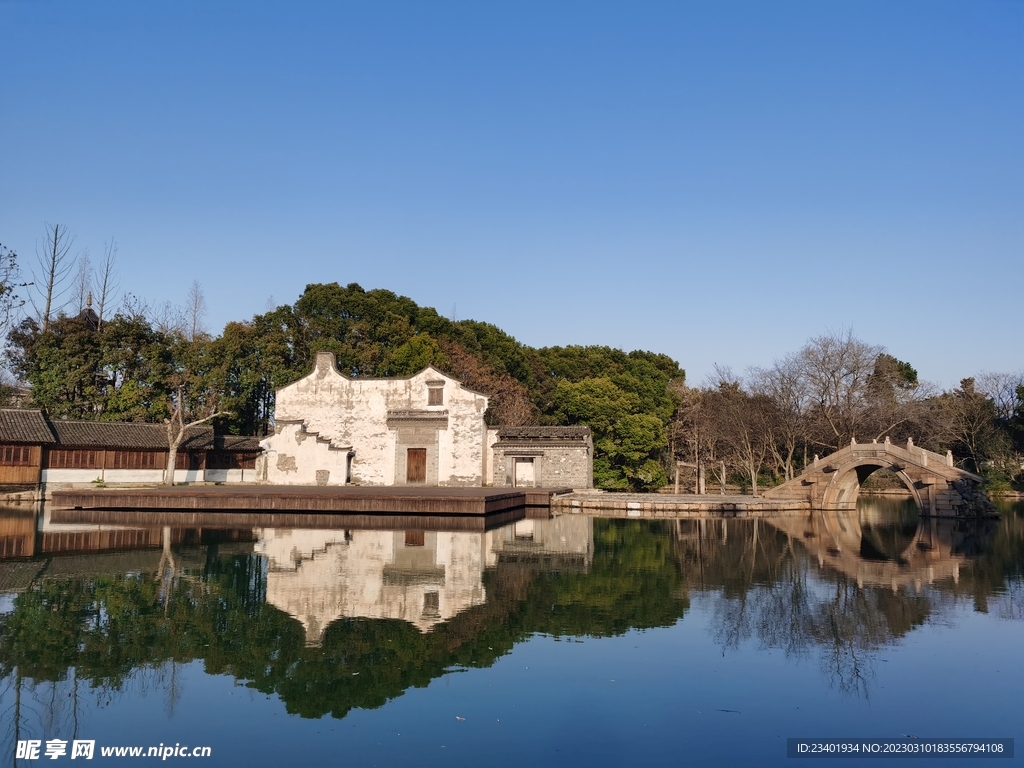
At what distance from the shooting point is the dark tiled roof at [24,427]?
2670cm

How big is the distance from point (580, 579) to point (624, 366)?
121ft

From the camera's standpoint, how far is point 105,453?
95.9 ft

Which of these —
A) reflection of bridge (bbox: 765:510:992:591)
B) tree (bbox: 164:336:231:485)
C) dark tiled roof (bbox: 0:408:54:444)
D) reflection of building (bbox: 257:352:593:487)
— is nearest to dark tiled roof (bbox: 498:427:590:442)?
reflection of building (bbox: 257:352:593:487)

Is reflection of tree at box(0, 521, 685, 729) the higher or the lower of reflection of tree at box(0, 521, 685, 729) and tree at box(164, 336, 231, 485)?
the lower

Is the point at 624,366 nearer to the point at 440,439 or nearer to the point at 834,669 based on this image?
the point at 440,439

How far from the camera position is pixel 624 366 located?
49469 mm

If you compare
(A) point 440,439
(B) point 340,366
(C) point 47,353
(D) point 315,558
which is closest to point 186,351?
(C) point 47,353

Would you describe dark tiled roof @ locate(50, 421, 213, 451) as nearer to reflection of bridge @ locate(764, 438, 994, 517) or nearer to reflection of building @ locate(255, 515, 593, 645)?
reflection of building @ locate(255, 515, 593, 645)

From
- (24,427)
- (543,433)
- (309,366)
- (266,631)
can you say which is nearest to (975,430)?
(543,433)

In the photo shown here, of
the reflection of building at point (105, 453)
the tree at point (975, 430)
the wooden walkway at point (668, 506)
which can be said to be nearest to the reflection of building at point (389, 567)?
the wooden walkway at point (668, 506)

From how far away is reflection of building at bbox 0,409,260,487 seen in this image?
27.1 metres

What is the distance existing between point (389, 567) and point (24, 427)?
20776mm

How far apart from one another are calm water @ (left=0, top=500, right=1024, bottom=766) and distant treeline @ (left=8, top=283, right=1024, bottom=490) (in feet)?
59.5

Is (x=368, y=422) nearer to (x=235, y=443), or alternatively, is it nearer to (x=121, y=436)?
(x=235, y=443)
